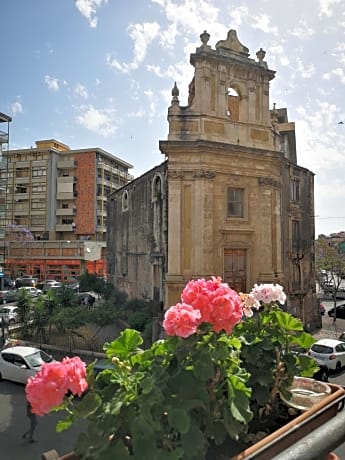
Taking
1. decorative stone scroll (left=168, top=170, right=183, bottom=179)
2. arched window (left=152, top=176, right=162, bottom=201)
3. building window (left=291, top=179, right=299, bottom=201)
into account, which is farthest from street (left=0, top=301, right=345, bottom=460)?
building window (left=291, top=179, right=299, bottom=201)

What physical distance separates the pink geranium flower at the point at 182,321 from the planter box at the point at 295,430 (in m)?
0.54

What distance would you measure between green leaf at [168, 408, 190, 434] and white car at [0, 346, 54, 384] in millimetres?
11533

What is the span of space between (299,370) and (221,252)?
13188 mm

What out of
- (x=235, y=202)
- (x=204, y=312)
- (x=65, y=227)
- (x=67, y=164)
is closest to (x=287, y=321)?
(x=204, y=312)

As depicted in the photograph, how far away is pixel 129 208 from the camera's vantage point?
2448cm

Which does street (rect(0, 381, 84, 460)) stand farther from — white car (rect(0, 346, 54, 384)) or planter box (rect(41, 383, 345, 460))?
planter box (rect(41, 383, 345, 460))

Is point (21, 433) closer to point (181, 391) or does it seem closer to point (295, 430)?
point (181, 391)

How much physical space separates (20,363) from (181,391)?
39.6 feet

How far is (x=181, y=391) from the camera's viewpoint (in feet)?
5.54

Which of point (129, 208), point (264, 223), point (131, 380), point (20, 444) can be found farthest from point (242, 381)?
point (129, 208)

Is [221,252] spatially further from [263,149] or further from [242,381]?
[242,381]

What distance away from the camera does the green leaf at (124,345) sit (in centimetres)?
199

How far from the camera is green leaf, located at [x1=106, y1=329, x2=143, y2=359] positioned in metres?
1.99

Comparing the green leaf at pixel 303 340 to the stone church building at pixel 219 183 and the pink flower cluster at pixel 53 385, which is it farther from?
the stone church building at pixel 219 183
